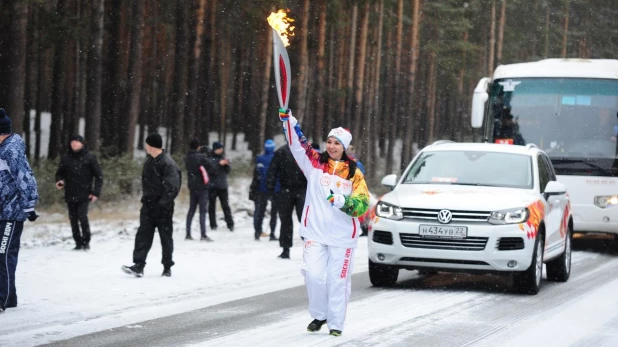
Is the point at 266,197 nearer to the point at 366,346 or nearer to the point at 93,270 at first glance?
the point at 93,270

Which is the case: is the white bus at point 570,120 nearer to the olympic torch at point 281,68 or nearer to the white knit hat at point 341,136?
the white knit hat at point 341,136

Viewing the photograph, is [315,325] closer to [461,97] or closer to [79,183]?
[79,183]

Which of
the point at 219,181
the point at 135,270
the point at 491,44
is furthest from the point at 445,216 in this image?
the point at 491,44

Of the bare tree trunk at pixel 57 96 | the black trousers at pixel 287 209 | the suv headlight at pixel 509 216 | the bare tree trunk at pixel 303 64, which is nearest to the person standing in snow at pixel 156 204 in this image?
the black trousers at pixel 287 209

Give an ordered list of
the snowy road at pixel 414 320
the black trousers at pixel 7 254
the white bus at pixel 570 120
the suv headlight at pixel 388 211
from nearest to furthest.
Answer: the snowy road at pixel 414 320 < the black trousers at pixel 7 254 < the suv headlight at pixel 388 211 < the white bus at pixel 570 120

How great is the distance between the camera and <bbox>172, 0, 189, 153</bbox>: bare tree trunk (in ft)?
109

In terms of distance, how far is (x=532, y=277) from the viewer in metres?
12.9

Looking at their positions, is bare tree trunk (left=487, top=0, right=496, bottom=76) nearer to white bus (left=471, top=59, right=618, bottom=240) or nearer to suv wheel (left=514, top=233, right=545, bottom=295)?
white bus (left=471, top=59, right=618, bottom=240)

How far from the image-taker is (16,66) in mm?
24703

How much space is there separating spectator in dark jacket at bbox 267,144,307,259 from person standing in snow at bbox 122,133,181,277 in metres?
2.91

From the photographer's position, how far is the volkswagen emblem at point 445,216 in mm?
12703

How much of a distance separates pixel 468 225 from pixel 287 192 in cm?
471

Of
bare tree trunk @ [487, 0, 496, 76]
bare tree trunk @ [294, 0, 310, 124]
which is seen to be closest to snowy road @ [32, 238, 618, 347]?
bare tree trunk @ [294, 0, 310, 124]

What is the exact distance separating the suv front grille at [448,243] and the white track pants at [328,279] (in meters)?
3.55
